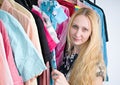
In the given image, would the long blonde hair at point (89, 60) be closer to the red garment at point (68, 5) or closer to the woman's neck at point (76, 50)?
the woman's neck at point (76, 50)

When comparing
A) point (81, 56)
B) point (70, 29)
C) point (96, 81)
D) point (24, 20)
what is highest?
point (24, 20)

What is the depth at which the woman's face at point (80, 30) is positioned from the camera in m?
1.62

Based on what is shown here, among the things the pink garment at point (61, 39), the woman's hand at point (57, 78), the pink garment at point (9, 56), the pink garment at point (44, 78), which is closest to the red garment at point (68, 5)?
the pink garment at point (61, 39)

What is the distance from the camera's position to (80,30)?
1652 millimetres

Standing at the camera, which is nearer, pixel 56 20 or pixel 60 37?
pixel 56 20

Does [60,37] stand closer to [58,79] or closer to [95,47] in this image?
[95,47]

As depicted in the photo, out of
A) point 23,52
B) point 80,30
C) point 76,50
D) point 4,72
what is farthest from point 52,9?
point 4,72

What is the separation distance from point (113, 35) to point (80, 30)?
113 centimetres

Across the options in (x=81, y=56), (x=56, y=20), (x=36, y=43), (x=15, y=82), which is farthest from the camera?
(x=81, y=56)

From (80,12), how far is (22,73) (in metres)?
0.69

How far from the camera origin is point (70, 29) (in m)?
1.70

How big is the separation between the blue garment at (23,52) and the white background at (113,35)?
1.58 metres

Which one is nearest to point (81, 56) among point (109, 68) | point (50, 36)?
point (50, 36)

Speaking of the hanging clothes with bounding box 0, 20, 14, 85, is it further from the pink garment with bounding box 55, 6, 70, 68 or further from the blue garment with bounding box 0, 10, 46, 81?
the pink garment with bounding box 55, 6, 70, 68
